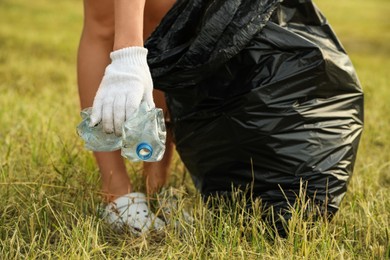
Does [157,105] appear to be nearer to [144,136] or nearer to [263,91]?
[263,91]

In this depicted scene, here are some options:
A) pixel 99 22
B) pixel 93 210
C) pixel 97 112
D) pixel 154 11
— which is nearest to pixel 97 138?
pixel 97 112

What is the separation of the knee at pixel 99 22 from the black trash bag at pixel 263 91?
0.16m

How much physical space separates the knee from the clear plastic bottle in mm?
570

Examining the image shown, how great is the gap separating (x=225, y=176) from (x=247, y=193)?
0.31ft

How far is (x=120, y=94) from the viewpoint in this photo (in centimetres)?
161

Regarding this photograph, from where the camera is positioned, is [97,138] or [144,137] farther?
[97,138]

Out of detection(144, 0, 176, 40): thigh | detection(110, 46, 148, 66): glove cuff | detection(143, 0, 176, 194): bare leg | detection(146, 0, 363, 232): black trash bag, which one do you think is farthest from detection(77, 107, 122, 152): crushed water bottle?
detection(144, 0, 176, 40): thigh

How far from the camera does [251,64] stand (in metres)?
2.03

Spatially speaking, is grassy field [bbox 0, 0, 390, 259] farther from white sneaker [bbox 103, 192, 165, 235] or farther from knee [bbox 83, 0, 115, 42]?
knee [bbox 83, 0, 115, 42]

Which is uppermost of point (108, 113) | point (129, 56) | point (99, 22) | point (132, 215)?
point (99, 22)

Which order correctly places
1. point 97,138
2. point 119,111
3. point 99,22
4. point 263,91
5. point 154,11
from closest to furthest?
point 119,111, point 97,138, point 263,91, point 99,22, point 154,11

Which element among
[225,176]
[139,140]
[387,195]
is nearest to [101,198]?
[225,176]

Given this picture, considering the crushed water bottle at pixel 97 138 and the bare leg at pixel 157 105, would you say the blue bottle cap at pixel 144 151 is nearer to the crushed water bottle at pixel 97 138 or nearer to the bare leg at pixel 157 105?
the crushed water bottle at pixel 97 138

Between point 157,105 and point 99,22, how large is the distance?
410 millimetres
